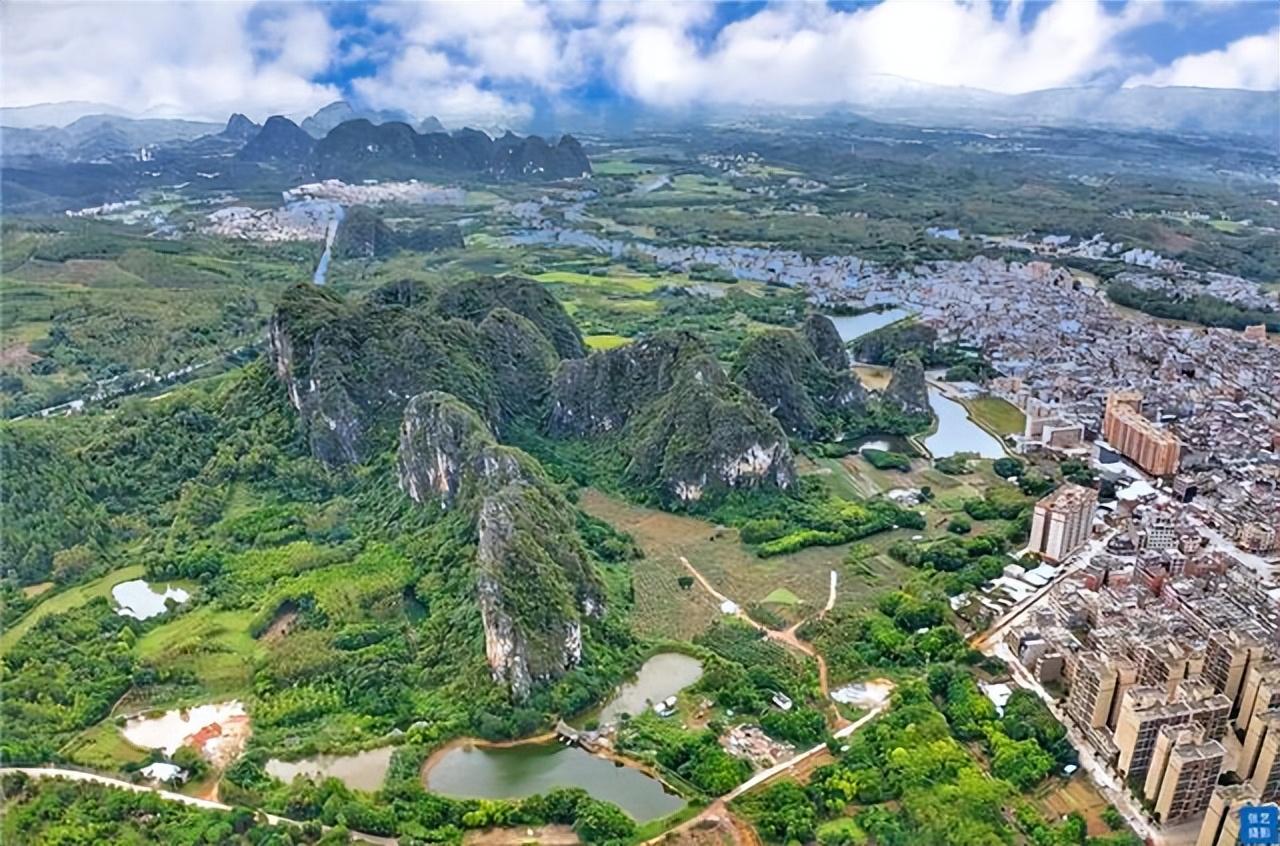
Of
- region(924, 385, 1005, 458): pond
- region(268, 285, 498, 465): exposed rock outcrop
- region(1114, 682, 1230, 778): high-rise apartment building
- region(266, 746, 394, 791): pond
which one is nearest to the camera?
region(1114, 682, 1230, 778): high-rise apartment building

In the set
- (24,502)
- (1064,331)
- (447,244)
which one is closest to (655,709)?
Result: (24,502)

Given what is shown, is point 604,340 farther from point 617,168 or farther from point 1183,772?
point 617,168

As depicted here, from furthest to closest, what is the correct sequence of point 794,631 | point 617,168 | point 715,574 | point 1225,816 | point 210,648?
point 617,168 < point 715,574 < point 794,631 < point 210,648 < point 1225,816

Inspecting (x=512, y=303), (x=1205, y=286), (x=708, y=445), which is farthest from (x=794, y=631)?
(x=1205, y=286)

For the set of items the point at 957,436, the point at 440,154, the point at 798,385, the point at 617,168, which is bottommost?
the point at 957,436

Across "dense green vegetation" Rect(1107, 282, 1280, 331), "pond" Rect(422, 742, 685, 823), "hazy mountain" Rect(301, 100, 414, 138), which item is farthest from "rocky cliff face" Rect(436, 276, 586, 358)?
"hazy mountain" Rect(301, 100, 414, 138)

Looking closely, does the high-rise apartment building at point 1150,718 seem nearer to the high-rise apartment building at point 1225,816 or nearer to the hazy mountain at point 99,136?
the high-rise apartment building at point 1225,816

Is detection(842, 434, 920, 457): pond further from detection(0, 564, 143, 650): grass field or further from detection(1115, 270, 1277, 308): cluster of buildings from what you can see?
detection(1115, 270, 1277, 308): cluster of buildings

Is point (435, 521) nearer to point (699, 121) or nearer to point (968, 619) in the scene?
point (968, 619)
